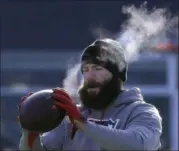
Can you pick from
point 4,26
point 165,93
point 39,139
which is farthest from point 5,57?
point 39,139

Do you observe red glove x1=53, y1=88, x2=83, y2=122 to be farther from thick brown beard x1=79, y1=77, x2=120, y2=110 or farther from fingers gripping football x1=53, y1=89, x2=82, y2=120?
thick brown beard x1=79, y1=77, x2=120, y2=110

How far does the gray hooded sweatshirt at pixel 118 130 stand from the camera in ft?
15.1

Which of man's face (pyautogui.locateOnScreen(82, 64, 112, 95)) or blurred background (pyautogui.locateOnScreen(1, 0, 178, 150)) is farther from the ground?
man's face (pyautogui.locateOnScreen(82, 64, 112, 95))

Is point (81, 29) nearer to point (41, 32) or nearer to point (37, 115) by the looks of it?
point (41, 32)

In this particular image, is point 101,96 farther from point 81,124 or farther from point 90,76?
point 81,124

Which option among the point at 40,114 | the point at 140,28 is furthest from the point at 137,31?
the point at 40,114

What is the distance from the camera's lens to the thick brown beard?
4.98 metres

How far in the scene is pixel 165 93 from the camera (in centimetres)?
1266

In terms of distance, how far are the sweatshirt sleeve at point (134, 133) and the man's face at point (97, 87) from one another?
194mm

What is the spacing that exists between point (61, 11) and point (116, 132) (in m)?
8.27

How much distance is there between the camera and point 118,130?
4.66 m

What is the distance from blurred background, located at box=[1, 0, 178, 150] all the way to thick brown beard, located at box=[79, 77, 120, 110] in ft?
24.0

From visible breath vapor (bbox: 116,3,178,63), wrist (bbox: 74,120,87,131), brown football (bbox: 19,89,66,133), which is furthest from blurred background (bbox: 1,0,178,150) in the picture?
wrist (bbox: 74,120,87,131)

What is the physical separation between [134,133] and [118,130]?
100mm
